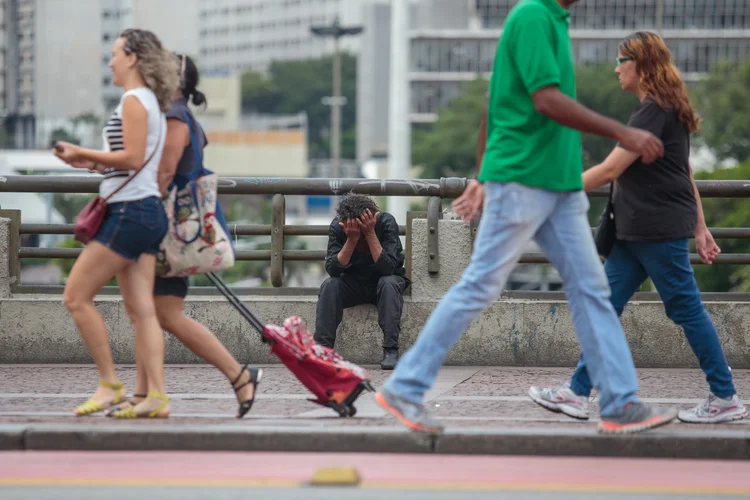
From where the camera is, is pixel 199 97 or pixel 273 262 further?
pixel 273 262

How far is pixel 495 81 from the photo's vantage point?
5.45m

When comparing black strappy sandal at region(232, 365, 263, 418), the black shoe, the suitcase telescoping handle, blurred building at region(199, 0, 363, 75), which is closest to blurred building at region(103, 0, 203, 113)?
blurred building at region(199, 0, 363, 75)

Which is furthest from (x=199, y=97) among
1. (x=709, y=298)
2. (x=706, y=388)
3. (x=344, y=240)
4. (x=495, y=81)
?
(x=709, y=298)

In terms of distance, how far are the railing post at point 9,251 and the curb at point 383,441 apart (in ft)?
10.1

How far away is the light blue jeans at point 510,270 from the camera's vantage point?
5.40 metres

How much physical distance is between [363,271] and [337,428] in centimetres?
273

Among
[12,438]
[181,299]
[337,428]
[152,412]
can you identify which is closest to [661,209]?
[337,428]

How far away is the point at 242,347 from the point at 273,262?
1.97 ft

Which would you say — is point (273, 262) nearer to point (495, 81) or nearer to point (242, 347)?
point (242, 347)

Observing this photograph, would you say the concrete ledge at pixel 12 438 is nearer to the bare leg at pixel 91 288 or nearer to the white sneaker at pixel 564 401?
the bare leg at pixel 91 288

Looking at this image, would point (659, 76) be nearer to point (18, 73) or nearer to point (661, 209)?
point (661, 209)

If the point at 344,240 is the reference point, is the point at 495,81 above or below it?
above

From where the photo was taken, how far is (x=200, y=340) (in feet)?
20.1

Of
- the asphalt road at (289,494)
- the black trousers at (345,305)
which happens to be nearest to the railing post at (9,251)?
the black trousers at (345,305)
